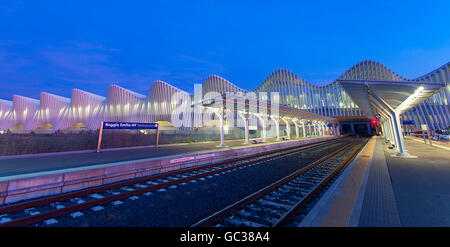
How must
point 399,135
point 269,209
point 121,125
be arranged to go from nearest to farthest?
point 269,209, point 399,135, point 121,125

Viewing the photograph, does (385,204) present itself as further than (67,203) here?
No

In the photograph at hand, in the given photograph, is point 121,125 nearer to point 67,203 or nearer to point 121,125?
point 121,125

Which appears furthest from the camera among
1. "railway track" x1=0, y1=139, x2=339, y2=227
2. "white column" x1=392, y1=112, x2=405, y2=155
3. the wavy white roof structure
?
the wavy white roof structure

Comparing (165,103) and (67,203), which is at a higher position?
(165,103)

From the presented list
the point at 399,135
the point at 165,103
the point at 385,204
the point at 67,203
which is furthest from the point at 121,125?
the point at 165,103

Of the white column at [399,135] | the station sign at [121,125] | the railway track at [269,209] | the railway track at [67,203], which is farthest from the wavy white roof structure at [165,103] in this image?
the railway track at [269,209]

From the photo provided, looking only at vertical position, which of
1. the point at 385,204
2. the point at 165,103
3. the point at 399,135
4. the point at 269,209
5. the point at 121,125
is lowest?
the point at 269,209

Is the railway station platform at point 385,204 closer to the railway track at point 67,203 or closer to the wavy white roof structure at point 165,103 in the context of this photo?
the railway track at point 67,203

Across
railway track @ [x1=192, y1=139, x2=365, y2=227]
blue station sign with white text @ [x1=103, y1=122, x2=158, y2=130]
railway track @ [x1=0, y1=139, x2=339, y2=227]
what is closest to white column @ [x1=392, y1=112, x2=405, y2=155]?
railway track @ [x1=192, y1=139, x2=365, y2=227]

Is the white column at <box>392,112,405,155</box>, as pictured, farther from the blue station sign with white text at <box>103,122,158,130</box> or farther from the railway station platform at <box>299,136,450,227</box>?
the blue station sign with white text at <box>103,122,158,130</box>

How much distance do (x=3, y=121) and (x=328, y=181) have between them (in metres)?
109

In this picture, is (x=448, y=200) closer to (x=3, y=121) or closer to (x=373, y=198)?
(x=373, y=198)

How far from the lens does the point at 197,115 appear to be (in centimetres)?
5078

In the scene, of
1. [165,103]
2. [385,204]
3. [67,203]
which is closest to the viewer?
[385,204]
